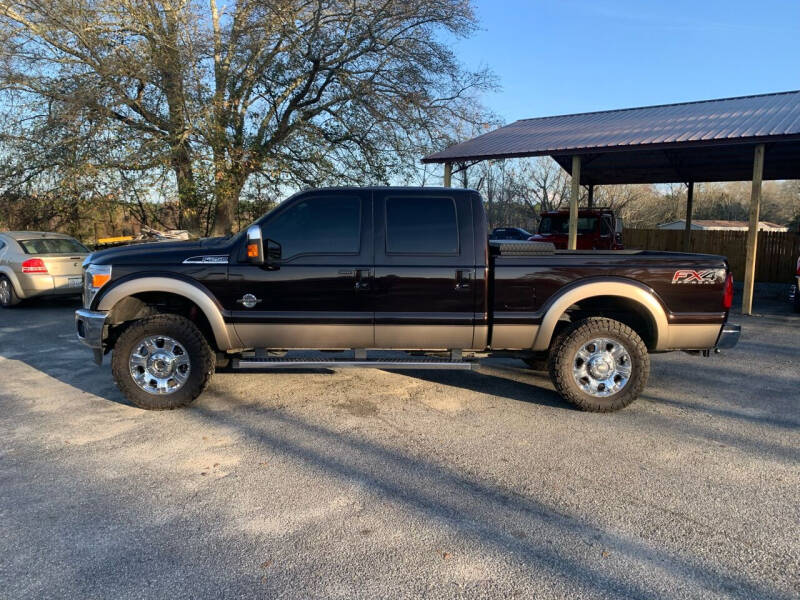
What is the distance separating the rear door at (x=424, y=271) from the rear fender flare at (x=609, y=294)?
2.52 feet

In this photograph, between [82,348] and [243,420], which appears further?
[82,348]

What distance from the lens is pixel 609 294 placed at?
5117mm

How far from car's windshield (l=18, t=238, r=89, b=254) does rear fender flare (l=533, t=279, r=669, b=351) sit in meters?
10.5

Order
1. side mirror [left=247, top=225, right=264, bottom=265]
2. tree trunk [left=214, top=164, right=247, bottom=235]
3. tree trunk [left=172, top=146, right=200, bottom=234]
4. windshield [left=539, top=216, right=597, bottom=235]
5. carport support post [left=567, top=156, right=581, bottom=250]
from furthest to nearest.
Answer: windshield [left=539, top=216, right=597, bottom=235] → tree trunk [left=214, top=164, right=247, bottom=235] → tree trunk [left=172, top=146, right=200, bottom=234] → carport support post [left=567, top=156, right=581, bottom=250] → side mirror [left=247, top=225, right=264, bottom=265]

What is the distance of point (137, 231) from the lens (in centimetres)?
1939

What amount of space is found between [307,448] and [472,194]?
2.81m

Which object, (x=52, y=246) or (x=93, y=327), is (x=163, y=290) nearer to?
(x=93, y=327)

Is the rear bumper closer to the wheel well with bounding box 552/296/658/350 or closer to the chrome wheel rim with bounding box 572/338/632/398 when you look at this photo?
the wheel well with bounding box 552/296/658/350

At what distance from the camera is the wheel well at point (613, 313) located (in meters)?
5.37

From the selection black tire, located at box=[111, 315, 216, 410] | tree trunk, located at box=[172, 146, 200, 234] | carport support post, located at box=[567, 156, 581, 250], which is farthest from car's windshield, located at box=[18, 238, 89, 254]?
carport support post, located at box=[567, 156, 581, 250]

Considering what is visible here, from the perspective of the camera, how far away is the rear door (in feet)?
16.9

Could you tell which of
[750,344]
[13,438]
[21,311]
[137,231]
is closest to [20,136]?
[137,231]

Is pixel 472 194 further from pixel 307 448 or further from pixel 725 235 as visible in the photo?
pixel 725 235

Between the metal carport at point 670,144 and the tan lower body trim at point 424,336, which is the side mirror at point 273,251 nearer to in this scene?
the tan lower body trim at point 424,336
